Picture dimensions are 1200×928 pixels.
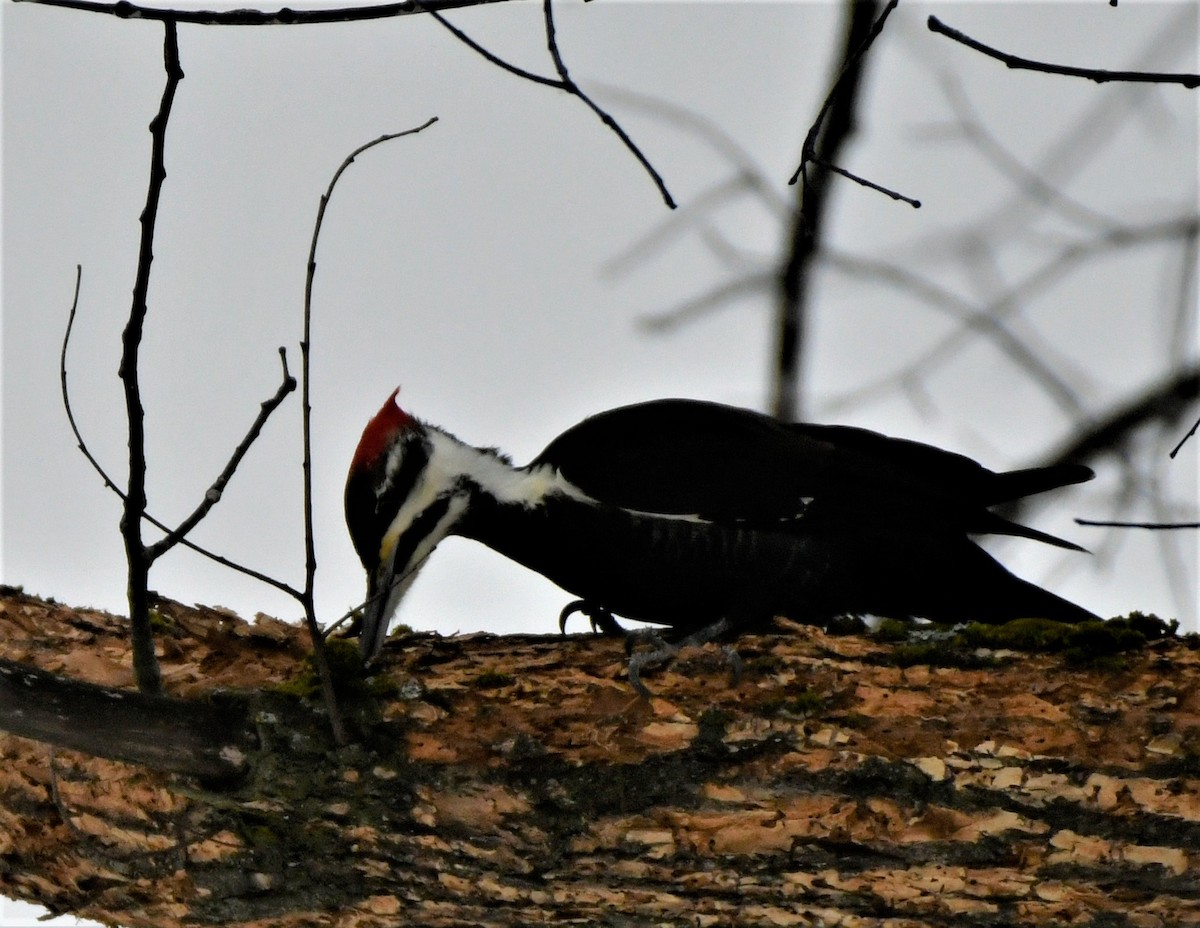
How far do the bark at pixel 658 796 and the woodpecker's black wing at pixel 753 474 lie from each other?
603mm

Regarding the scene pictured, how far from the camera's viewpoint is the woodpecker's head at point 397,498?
302 cm

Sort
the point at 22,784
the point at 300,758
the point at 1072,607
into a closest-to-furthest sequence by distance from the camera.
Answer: the point at 300,758
the point at 22,784
the point at 1072,607

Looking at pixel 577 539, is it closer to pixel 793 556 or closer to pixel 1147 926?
pixel 793 556

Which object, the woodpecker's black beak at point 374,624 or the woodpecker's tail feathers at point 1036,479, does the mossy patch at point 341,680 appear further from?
the woodpecker's tail feathers at point 1036,479

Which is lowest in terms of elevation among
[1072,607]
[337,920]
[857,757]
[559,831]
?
[337,920]

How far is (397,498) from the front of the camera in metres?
3.10

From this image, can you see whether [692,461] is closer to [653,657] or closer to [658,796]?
[653,657]

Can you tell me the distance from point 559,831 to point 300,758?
484mm

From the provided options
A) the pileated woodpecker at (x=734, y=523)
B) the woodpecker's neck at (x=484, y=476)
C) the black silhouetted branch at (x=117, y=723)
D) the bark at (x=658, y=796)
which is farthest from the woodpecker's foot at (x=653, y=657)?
the black silhouetted branch at (x=117, y=723)

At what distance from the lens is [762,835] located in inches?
87.4

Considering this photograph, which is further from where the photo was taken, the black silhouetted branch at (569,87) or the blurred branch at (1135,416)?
the blurred branch at (1135,416)

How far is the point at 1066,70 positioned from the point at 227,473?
4.83 ft

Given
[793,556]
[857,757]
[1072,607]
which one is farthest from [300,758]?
[1072,607]

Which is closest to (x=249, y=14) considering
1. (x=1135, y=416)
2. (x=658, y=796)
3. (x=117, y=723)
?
(x=117, y=723)
